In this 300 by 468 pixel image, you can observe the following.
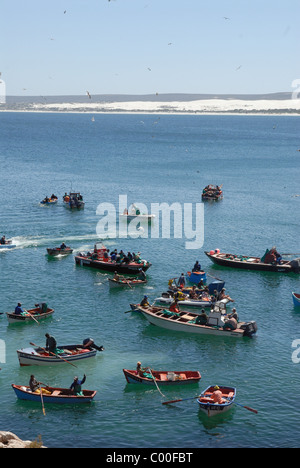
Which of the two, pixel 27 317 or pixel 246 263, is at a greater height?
pixel 246 263

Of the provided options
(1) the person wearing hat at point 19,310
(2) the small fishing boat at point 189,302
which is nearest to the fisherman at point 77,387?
(1) the person wearing hat at point 19,310

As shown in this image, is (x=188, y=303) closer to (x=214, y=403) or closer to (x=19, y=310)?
(x=19, y=310)

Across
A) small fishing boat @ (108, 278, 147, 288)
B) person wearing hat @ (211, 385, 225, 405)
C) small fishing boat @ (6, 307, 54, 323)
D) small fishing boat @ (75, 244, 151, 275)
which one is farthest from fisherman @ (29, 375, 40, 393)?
small fishing boat @ (75, 244, 151, 275)

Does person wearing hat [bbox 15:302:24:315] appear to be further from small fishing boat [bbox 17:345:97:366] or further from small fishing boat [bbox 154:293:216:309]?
small fishing boat [bbox 154:293:216:309]

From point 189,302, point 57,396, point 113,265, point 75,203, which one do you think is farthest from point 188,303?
point 75,203

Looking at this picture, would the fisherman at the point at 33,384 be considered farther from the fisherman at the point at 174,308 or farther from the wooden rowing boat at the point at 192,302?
the wooden rowing boat at the point at 192,302
